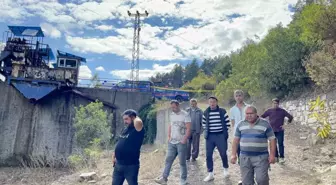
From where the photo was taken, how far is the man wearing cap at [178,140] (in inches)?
200

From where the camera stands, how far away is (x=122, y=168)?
4.07 metres

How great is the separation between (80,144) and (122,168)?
12347 millimetres

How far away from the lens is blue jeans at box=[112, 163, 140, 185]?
4.02m

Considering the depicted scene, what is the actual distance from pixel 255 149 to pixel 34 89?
1933 cm

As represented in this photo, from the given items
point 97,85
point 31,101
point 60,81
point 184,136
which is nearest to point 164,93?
point 97,85

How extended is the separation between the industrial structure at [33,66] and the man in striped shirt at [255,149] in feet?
61.3

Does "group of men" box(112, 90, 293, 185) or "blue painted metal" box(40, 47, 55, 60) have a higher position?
"blue painted metal" box(40, 47, 55, 60)

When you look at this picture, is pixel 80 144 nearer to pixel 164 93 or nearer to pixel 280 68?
pixel 164 93

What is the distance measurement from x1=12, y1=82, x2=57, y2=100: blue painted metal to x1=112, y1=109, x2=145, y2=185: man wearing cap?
17.5m

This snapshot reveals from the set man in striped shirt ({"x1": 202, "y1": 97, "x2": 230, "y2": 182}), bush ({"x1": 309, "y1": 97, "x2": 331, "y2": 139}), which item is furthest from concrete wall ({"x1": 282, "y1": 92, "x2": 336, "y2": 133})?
man in striped shirt ({"x1": 202, "y1": 97, "x2": 230, "y2": 182})

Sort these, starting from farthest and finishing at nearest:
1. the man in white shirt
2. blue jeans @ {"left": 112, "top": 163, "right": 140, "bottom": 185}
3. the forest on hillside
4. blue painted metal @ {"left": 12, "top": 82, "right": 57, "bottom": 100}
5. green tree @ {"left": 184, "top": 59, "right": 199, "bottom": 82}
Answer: green tree @ {"left": 184, "top": 59, "right": 199, "bottom": 82} → blue painted metal @ {"left": 12, "top": 82, "right": 57, "bottom": 100} → the forest on hillside → the man in white shirt → blue jeans @ {"left": 112, "top": 163, "right": 140, "bottom": 185}

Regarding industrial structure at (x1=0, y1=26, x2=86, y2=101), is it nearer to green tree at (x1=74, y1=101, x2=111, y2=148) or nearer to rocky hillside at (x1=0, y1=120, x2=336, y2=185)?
green tree at (x1=74, y1=101, x2=111, y2=148)

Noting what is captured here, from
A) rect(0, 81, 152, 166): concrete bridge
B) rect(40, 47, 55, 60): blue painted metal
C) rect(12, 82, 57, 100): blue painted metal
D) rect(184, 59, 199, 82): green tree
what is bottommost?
rect(0, 81, 152, 166): concrete bridge

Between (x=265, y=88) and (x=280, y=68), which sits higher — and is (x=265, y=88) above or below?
below
